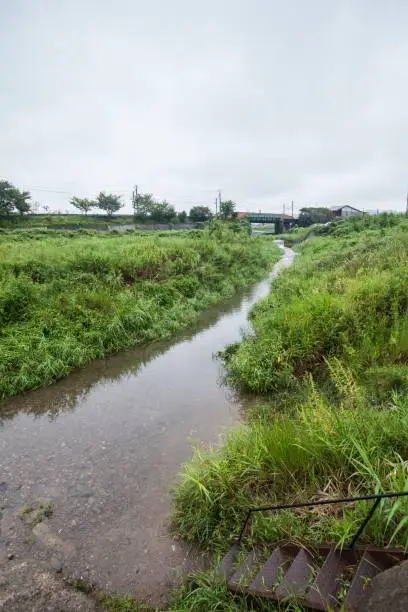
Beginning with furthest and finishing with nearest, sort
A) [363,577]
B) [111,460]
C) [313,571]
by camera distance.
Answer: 1. [111,460]
2. [313,571]
3. [363,577]

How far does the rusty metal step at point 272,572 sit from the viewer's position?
103 inches

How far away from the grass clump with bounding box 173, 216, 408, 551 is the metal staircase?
0.14 m

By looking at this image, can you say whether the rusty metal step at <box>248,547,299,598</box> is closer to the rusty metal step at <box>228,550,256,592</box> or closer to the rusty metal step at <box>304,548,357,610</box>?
the rusty metal step at <box>228,550,256,592</box>

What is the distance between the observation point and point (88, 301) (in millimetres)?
10789

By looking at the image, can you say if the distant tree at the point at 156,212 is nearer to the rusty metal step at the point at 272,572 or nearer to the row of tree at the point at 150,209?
the row of tree at the point at 150,209

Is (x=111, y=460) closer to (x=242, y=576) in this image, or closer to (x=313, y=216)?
(x=242, y=576)

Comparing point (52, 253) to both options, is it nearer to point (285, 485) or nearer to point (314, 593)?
point (285, 485)

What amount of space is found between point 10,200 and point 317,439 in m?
55.3

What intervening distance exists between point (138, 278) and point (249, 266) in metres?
11.3

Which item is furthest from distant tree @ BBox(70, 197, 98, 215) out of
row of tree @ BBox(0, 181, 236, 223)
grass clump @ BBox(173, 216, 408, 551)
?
grass clump @ BBox(173, 216, 408, 551)

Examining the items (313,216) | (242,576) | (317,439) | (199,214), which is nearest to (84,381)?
(317,439)

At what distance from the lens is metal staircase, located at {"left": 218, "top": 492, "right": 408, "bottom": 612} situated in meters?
2.20

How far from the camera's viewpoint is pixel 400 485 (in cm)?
283

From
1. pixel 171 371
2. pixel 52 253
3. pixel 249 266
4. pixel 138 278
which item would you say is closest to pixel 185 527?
pixel 171 371
